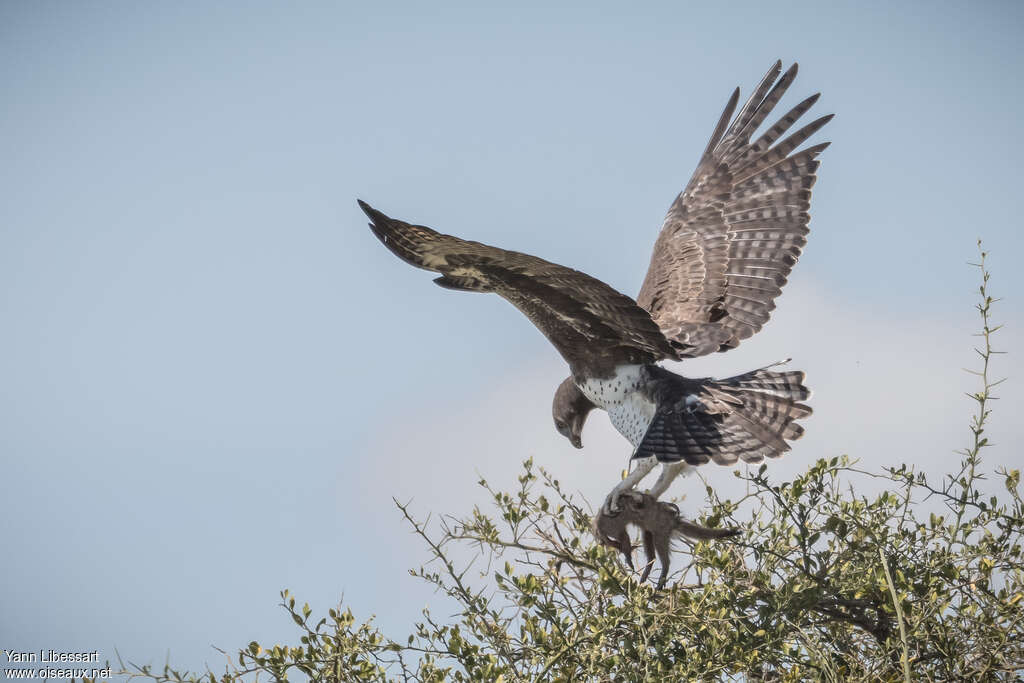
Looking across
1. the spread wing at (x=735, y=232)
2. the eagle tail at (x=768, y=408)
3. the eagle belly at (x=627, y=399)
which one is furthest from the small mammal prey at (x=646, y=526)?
the spread wing at (x=735, y=232)

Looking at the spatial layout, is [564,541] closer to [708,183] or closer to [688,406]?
[688,406]

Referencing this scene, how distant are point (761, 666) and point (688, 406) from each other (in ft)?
5.21

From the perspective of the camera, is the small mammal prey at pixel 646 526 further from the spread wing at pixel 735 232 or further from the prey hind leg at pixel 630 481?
the spread wing at pixel 735 232

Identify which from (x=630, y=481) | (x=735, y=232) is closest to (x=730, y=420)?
(x=630, y=481)

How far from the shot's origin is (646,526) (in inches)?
160

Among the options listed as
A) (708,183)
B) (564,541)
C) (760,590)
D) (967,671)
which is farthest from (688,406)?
(708,183)

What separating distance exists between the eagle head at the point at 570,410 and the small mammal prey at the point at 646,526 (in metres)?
1.43

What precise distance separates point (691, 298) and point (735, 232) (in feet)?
2.02

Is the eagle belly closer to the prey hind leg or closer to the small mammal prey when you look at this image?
the prey hind leg

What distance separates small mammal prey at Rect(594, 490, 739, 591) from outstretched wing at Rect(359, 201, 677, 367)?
0.87 meters

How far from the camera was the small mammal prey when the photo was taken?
3998 mm

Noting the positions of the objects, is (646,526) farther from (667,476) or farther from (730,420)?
(730,420)

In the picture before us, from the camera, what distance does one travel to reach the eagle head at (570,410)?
18.5 feet

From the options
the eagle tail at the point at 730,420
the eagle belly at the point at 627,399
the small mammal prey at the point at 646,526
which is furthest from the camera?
the eagle belly at the point at 627,399
